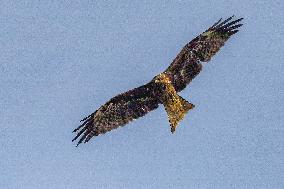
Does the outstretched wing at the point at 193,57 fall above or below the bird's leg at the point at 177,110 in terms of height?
above

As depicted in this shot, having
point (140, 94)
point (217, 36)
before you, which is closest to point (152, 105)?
point (140, 94)

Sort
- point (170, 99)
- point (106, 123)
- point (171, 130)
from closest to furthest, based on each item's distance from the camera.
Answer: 1. point (171, 130)
2. point (170, 99)
3. point (106, 123)

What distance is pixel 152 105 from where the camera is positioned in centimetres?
1844

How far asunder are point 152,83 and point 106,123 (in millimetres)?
1984

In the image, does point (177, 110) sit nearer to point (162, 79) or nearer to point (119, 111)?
point (162, 79)

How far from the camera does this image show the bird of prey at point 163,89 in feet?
59.0

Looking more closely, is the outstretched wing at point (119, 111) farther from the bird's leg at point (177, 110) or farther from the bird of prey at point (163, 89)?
the bird's leg at point (177, 110)

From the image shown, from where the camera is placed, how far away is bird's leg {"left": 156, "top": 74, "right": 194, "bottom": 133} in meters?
16.9

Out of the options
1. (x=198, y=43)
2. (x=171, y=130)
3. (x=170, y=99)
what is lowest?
(x=171, y=130)

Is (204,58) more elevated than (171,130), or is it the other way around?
(204,58)

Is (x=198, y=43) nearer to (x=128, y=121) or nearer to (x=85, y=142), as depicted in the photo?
(x=128, y=121)

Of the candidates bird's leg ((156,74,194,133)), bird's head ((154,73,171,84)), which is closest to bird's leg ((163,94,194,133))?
bird's leg ((156,74,194,133))

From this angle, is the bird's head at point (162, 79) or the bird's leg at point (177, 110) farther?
the bird's head at point (162, 79)

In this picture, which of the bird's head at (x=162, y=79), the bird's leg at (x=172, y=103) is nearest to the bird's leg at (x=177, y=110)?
the bird's leg at (x=172, y=103)
